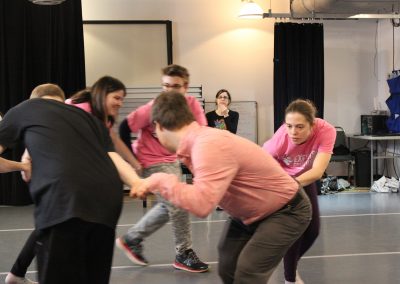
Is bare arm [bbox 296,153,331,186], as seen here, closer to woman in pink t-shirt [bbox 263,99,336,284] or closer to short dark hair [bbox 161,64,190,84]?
woman in pink t-shirt [bbox 263,99,336,284]

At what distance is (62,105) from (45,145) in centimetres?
17

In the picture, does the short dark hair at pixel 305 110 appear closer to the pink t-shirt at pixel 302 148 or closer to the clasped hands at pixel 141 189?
the pink t-shirt at pixel 302 148

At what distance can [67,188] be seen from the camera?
1791 millimetres

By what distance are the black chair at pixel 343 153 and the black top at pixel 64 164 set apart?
6211 millimetres

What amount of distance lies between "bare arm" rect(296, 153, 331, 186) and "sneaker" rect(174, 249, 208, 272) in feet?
3.91

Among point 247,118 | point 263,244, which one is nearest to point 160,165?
point 263,244

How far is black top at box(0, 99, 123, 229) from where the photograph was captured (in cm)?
179

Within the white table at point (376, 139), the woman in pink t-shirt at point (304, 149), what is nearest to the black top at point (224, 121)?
the white table at point (376, 139)

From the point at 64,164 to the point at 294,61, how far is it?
649cm

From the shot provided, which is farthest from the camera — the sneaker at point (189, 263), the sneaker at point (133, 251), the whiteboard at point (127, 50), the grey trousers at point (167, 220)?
the whiteboard at point (127, 50)

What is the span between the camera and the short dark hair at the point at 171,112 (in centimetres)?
187

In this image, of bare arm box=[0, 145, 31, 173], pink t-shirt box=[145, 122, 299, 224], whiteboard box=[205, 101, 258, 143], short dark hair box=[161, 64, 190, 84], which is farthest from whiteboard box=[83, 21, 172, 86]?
pink t-shirt box=[145, 122, 299, 224]

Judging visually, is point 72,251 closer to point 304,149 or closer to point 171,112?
point 171,112

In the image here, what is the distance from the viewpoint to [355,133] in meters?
8.41
